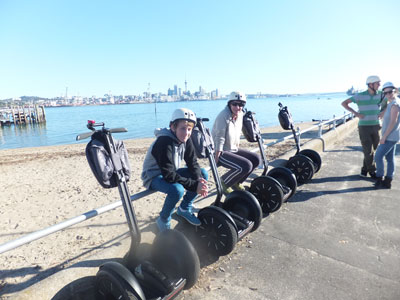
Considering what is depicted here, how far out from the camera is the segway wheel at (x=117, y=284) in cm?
221

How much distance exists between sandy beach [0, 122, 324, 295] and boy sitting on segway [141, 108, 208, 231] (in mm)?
636

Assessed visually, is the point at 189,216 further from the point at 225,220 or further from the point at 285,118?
the point at 285,118

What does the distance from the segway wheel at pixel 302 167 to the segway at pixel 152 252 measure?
4.12 metres

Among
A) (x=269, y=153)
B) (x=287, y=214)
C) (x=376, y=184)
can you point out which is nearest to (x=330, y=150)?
(x=269, y=153)

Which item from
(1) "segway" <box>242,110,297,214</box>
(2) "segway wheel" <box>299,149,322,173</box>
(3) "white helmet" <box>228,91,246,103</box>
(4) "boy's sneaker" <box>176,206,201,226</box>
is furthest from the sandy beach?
(2) "segway wheel" <box>299,149,322,173</box>

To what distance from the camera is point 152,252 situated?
2822 mm

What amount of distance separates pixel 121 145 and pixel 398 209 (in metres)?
4.80

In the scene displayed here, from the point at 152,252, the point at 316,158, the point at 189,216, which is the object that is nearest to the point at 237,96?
the point at 189,216

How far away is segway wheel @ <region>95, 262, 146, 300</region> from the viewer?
2.21 m

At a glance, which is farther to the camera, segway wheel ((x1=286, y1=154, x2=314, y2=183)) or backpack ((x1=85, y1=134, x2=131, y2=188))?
segway wheel ((x1=286, y1=154, x2=314, y2=183))

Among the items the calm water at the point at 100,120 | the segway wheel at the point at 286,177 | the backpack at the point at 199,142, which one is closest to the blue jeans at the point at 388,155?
the segway wheel at the point at 286,177

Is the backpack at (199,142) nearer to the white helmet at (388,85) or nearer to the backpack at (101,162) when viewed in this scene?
the backpack at (101,162)

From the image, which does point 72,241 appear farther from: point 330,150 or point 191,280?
point 330,150

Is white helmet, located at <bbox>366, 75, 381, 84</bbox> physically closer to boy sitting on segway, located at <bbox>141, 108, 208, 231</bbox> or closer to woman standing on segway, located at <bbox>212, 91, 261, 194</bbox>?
woman standing on segway, located at <bbox>212, 91, 261, 194</bbox>
